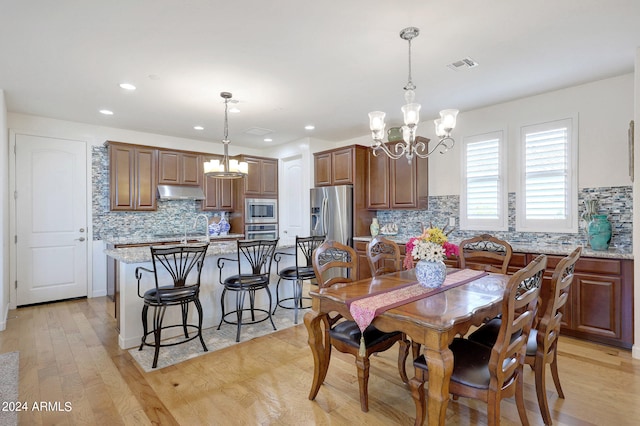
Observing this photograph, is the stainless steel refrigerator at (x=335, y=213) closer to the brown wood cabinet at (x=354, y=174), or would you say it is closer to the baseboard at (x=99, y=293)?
the brown wood cabinet at (x=354, y=174)

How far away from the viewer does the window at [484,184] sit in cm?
411

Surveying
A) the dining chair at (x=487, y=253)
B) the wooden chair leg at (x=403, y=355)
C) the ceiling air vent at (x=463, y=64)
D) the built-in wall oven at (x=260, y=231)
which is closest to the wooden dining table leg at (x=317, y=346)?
the wooden chair leg at (x=403, y=355)

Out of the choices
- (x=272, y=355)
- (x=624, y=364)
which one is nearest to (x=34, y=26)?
(x=272, y=355)

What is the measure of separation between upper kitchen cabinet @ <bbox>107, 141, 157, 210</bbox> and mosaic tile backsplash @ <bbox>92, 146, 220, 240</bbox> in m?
0.27

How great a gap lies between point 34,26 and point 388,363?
3.82 metres

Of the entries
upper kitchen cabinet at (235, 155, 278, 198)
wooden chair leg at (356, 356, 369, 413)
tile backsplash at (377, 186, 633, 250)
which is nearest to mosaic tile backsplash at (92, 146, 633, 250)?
tile backsplash at (377, 186, 633, 250)

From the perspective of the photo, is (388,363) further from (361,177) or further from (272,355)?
(361,177)

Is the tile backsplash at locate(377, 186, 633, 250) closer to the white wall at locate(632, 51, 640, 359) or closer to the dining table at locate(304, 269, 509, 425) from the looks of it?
the white wall at locate(632, 51, 640, 359)

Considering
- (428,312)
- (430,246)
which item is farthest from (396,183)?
(428,312)

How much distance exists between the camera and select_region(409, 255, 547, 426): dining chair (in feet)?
4.78

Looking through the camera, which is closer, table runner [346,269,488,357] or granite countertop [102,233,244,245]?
table runner [346,269,488,357]

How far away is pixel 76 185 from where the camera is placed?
15.8 feet

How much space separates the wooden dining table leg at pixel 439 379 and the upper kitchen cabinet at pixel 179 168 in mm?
5139

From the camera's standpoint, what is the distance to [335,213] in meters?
5.23
